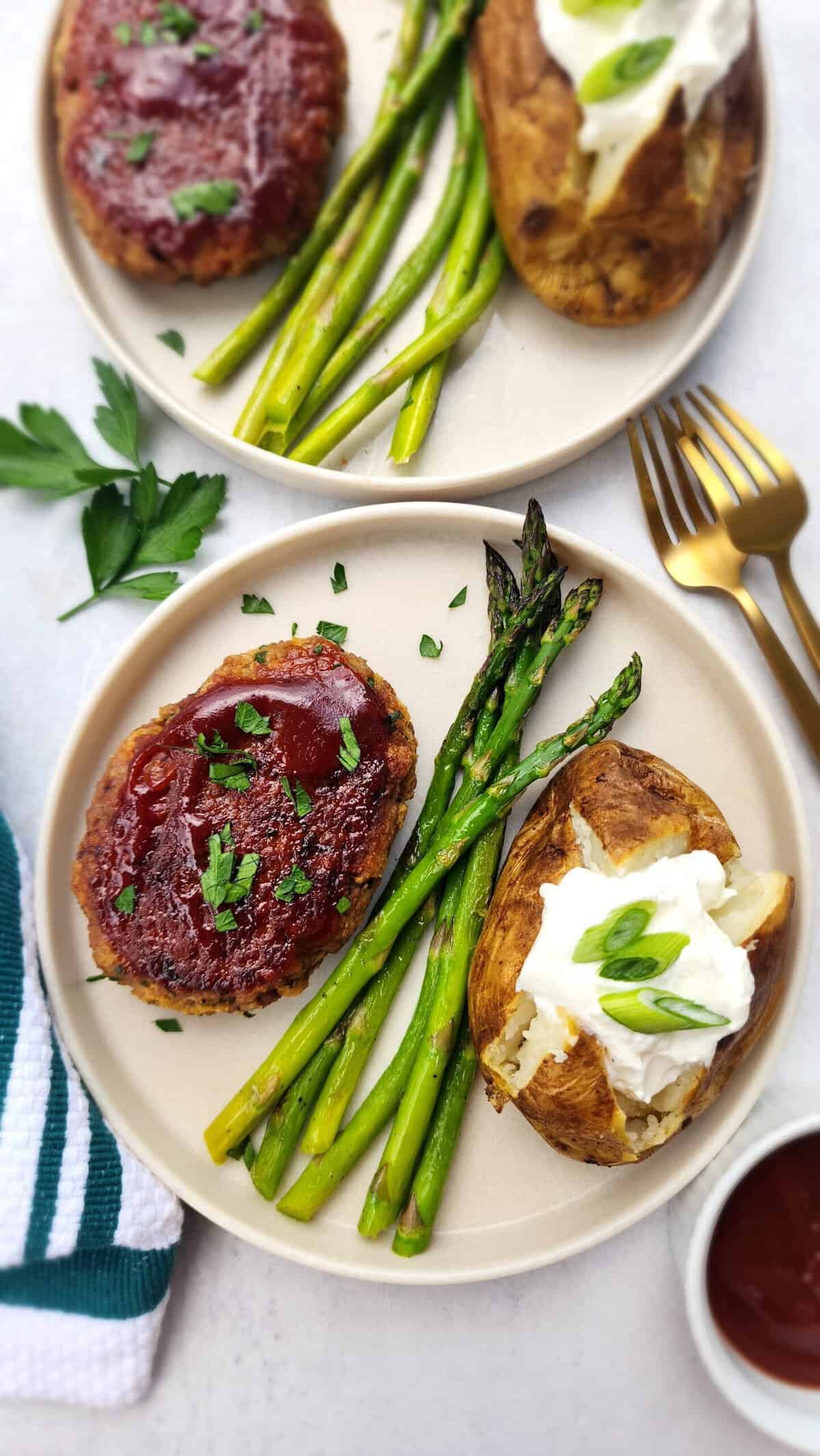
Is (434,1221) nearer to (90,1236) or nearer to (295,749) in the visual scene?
(90,1236)

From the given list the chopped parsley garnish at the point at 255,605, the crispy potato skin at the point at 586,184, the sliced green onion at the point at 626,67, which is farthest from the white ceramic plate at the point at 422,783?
the sliced green onion at the point at 626,67

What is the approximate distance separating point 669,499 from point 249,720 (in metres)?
1.25

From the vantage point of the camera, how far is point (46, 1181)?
8.21 feet

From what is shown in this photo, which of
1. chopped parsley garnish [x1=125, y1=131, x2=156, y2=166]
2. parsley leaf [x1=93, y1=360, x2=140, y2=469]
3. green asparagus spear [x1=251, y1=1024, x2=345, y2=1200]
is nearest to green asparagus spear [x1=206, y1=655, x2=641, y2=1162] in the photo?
green asparagus spear [x1=251, y1=1024, x2=345, y2=1200]

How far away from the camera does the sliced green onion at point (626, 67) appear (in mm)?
2262

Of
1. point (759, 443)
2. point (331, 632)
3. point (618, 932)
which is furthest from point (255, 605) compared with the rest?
point (759, 443)

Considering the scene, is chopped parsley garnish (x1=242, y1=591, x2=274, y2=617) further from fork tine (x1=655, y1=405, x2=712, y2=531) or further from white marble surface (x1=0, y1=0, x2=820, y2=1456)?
fork tine (x1=655, y1=405, x2=712, y2=531)

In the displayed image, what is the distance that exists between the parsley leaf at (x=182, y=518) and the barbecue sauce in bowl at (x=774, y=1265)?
2.10 m

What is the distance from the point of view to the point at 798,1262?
236 cm

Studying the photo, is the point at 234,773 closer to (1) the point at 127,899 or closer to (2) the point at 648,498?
(1) the point at 127,899

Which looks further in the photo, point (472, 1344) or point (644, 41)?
point (472, 1344)

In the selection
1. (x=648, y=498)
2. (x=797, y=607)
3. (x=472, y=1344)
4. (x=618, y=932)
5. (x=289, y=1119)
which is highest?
(x=648, y=498)

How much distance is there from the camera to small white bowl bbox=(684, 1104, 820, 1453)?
7.27ft

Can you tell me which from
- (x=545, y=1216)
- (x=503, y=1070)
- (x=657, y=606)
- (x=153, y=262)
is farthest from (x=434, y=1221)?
(x=153, y=262)
